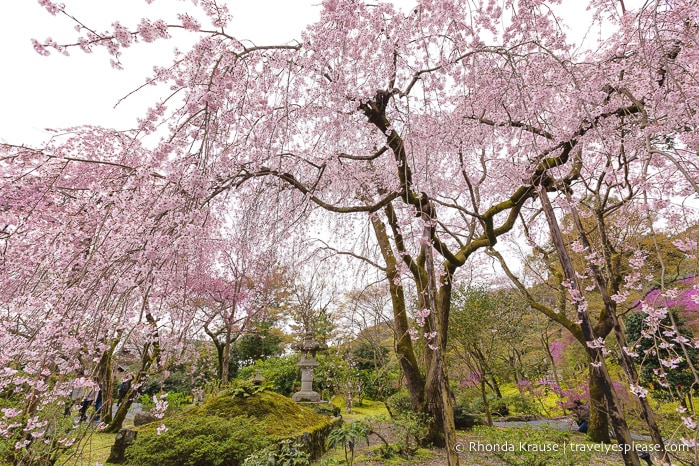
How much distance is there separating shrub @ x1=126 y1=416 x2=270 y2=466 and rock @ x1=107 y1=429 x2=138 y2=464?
1515 mm

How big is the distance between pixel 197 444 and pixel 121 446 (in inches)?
93.8

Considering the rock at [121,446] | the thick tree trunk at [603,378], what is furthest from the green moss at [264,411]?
the thick tree trunk at [603,378]

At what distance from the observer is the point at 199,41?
2.76 metres

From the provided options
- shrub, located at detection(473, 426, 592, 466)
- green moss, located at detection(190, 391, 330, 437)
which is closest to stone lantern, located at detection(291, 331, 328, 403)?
green moss, located at detection(190, 391, 330, 437)

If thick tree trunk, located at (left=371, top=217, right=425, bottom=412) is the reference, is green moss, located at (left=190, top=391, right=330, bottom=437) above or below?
below

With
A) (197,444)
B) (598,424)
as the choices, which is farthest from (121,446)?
(598,424)

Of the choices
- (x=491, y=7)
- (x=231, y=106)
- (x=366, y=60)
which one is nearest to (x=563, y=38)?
(x=491, y=7)

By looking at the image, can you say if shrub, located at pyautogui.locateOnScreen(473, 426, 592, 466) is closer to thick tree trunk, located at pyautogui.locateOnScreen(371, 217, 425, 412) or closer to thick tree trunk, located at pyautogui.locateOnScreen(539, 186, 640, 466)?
thick tree trunk, located at pyautogui.locateOnScreen(539, 186, 640, 466)

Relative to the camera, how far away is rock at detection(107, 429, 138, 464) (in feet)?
15.8

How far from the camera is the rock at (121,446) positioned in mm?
4812

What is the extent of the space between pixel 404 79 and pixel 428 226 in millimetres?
2163

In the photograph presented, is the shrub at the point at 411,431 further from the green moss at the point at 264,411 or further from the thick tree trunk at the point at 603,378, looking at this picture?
the thick tree trunk at the point at 603,378

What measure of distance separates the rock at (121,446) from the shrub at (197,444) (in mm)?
1515

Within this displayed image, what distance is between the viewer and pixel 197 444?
3.61m
